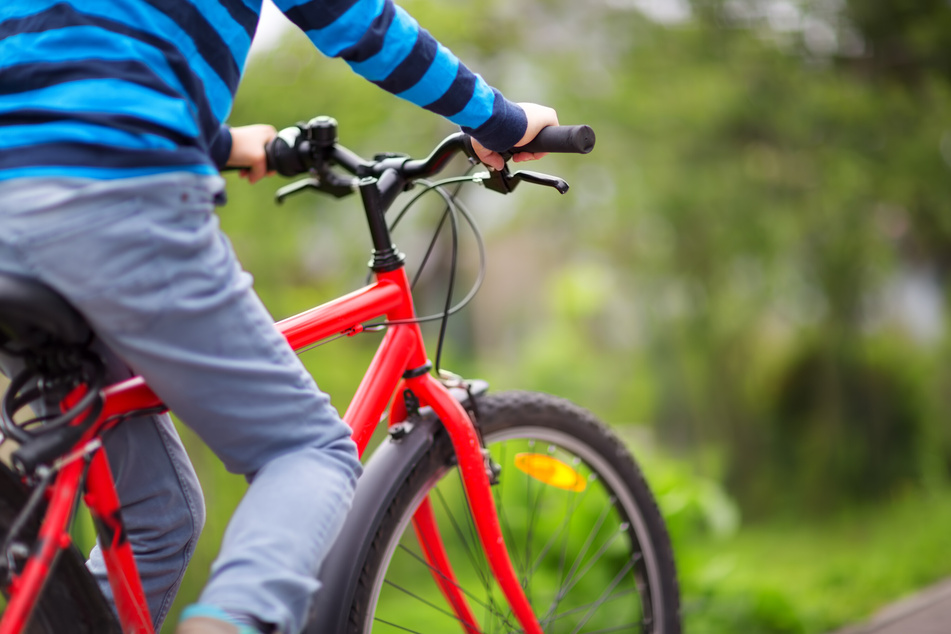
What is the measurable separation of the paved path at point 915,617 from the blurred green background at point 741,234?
0.43 metres

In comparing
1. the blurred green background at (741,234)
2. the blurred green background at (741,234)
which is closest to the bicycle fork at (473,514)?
the blurred green background at (741,234)

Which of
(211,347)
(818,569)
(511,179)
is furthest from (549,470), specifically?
(818,569)

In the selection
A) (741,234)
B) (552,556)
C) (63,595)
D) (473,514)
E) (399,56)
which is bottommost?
(63,595)

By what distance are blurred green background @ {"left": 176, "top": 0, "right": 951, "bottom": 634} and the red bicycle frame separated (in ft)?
5.80

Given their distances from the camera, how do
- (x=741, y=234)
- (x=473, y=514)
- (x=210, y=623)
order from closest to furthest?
(x=210, y=623)
(x=473, y=514)
(x=741, y=234)

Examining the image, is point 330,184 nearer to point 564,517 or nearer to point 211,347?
point 211,347

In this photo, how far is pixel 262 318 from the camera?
3.09ft

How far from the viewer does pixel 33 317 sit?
0.84 meters

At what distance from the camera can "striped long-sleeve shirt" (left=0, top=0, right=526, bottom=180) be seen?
0.84 metres

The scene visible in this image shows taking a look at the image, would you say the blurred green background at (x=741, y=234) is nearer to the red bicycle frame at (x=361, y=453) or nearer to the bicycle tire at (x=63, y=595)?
the red bicycle frame at (x=361, y=453)

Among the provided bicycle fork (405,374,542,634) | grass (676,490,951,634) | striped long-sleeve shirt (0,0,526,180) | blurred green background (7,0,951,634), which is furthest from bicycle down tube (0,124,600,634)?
blurred green background (7,0,951,634)

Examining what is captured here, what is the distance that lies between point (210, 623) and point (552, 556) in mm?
1827

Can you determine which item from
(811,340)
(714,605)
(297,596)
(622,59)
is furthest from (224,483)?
(811,340)

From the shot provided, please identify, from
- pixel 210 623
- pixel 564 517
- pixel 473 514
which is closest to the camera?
pixel 210 623
